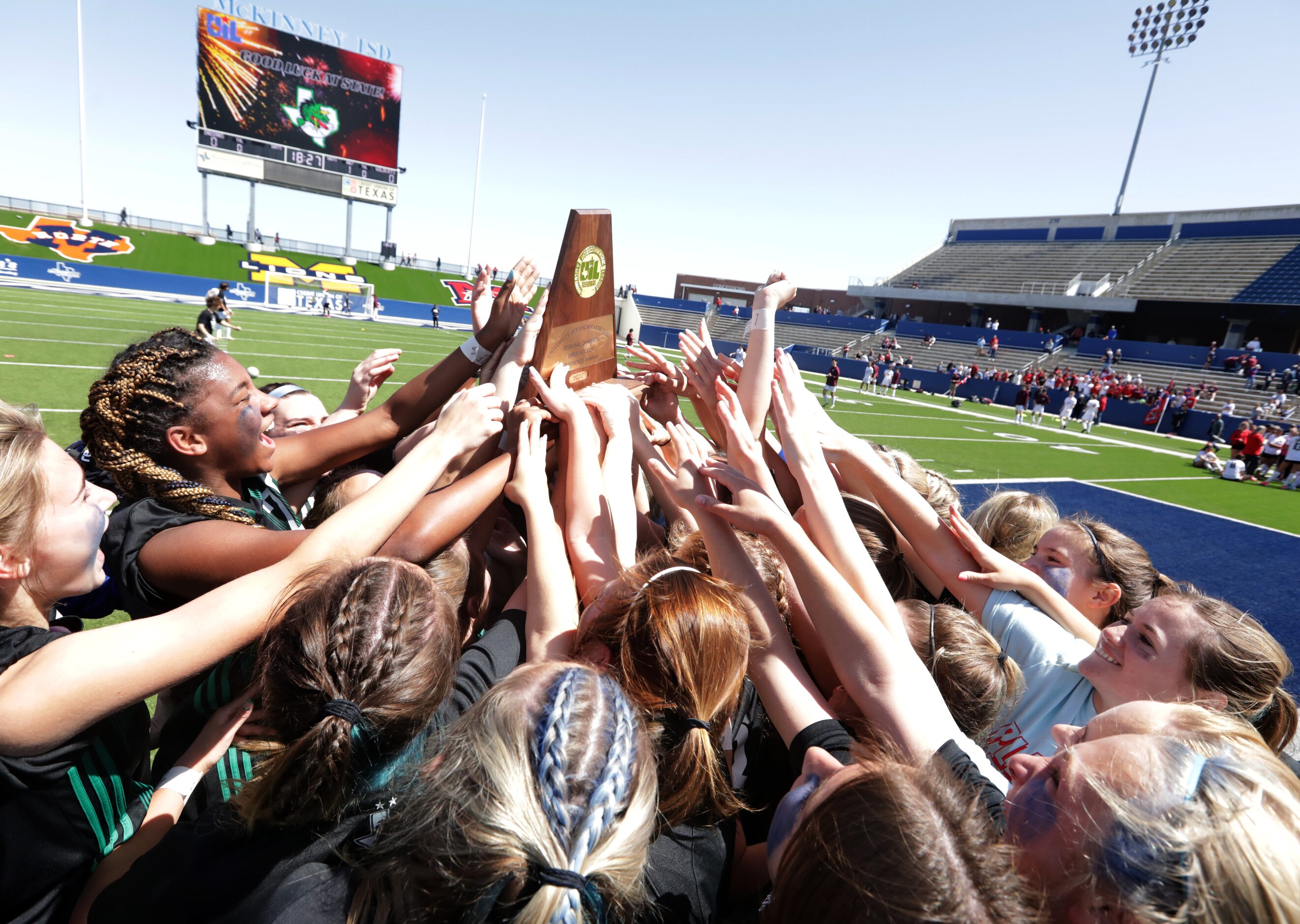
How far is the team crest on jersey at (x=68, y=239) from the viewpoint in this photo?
104 feet

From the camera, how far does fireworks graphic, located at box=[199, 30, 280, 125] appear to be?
3381cm

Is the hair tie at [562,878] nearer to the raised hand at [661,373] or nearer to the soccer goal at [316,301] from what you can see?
the raised hand at [661,373]

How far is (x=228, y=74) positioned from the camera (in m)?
34.7

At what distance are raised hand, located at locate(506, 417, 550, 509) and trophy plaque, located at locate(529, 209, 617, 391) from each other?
0.74ft

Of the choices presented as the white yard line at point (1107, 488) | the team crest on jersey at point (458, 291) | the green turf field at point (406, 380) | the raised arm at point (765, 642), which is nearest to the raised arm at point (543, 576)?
the raised arm at point (765, 642)

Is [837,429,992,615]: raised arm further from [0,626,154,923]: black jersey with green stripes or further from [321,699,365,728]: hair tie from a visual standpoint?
[0,626,154,923]: black jersey with green stripes

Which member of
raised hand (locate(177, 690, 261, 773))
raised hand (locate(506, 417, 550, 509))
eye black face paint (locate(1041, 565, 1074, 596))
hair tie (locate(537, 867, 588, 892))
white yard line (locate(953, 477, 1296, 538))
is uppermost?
raised hand (locate(506, 417, 550, 509))

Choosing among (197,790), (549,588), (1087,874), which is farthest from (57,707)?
(1087,874)

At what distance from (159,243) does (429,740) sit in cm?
4650

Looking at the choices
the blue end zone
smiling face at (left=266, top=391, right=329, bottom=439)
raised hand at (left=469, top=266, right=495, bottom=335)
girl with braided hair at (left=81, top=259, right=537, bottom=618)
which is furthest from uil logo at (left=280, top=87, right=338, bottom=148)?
girl with braided hair at (left=81, top=259, right=537, bottom=618)

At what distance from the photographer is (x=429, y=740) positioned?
1302mm

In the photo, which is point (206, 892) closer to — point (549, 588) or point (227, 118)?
point (549, 588)

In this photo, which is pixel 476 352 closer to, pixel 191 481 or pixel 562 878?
pixel 191 481

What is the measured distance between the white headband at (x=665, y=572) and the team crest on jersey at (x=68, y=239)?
42.4m
